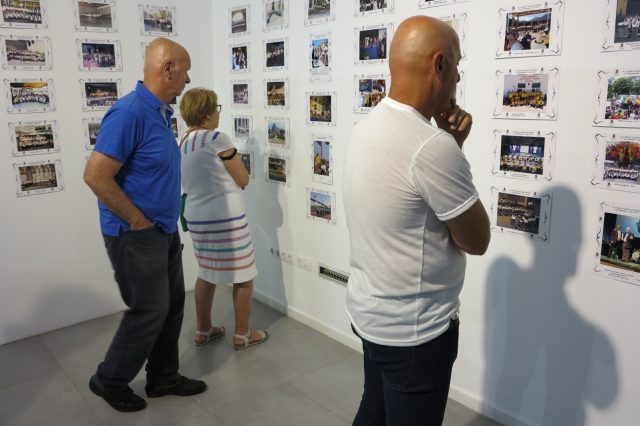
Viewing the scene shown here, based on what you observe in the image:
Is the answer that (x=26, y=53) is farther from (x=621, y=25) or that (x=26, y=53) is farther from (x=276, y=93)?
(x=621, y=25)

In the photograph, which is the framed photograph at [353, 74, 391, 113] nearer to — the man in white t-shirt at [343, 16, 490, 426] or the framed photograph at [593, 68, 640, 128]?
the framed photograph at [593, 68, 640, 128]

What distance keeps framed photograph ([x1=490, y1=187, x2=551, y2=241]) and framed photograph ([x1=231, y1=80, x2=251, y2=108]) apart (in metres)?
1.90

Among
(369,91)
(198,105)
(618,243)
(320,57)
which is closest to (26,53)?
(198,105)

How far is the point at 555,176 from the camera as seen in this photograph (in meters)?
2.08

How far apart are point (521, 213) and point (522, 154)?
23 centimetres

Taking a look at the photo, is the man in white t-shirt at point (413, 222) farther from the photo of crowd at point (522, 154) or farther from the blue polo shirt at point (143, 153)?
the blue polo shirt at point (143, 153)

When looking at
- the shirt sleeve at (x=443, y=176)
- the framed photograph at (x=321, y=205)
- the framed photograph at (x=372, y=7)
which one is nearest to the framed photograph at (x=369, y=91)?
the framed photograph at (x=372, y=7)

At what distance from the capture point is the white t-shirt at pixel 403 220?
126cm

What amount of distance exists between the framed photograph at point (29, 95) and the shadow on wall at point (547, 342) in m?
2.63

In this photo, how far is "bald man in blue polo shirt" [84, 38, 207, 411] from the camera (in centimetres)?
218

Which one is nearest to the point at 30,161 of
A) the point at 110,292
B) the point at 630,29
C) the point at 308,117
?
the point at 110,292

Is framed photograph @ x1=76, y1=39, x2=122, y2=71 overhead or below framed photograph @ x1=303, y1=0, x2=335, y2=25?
below

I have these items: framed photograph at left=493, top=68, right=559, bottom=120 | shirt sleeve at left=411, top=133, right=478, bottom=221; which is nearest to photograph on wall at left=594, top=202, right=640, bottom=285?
framed photograph at left=493, top=68, right=559, bottom=120

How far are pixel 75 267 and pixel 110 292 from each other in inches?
11.4
